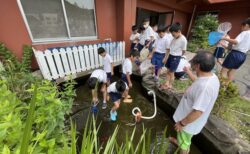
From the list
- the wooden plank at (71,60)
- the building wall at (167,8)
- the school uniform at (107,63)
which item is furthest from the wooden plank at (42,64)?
the building wall at (167,8)

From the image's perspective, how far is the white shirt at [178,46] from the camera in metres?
2.49

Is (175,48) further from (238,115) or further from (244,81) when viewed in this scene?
(244,81)

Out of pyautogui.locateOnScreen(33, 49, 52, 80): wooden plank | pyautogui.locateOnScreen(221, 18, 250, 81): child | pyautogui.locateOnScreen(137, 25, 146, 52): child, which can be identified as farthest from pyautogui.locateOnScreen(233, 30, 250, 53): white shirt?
pyautogui.locateOnScreen(33, 49, 52, 80): wooden plank

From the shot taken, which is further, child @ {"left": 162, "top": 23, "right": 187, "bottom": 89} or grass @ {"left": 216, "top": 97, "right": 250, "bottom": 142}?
child @ {"left": 162, "top": 23, "right": 187, "bottom": 89}

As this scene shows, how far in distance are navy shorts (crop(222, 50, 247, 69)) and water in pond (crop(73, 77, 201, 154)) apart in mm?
1822

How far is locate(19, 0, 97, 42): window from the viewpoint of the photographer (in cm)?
301

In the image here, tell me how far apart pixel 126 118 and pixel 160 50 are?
1932 millimetres

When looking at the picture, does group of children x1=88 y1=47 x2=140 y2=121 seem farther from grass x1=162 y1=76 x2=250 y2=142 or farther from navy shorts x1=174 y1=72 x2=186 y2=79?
grass x1=162 y1=76 x2=250 y2=142

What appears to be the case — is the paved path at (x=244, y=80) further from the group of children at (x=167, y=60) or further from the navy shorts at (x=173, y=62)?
the navy shorts at (x=173, y=62)

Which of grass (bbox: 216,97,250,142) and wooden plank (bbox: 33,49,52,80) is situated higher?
wooden plank (bbox: 33,49,52,80)

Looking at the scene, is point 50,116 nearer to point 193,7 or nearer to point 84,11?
point 84,11

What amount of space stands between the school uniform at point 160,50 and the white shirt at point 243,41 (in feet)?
4.39

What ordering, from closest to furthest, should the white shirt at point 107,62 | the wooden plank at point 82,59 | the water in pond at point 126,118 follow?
1. the water in pond at point 126,118
2. the white shirt at point 107,62
3. the wooden plank at point 82,59

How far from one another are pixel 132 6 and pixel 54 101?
174 inches
